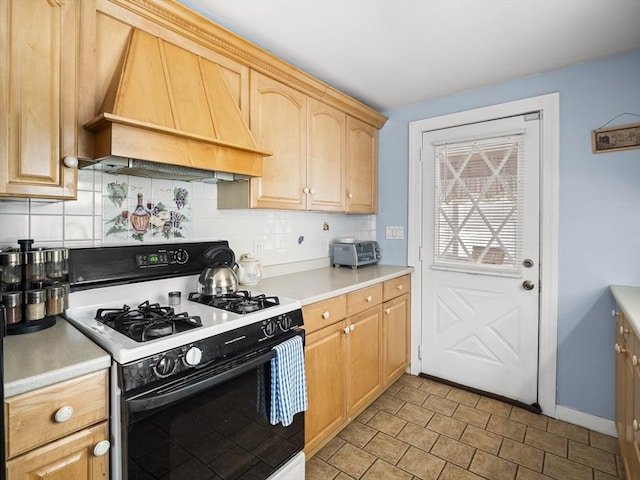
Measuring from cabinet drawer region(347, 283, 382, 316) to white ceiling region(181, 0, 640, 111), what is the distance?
144 cm

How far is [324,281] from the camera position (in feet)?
7.41

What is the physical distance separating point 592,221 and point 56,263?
2.81 metres

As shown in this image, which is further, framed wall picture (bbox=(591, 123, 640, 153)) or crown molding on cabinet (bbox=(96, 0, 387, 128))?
framed wall picture (bbox=(591, 123, 640, 153))

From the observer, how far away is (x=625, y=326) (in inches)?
65.4

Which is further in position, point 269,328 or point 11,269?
point 269,328

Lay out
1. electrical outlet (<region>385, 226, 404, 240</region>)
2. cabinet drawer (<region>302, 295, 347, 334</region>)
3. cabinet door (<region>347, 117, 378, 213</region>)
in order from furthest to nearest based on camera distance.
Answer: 1. electrical outlet (<region>385, 226, 404, 240</region>)
2. cabinet door (<region>347, 117, 378, 213</region>)
3. cabinet drawer (<region>302, 295, 347, 334</region>)

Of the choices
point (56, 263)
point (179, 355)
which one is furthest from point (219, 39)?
point (179, 355)

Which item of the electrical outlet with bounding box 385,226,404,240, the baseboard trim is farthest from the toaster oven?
the baseboard trim

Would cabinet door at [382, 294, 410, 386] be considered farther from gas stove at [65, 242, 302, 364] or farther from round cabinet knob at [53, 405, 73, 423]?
round cabinet knob at [53, 405, 73, 423]

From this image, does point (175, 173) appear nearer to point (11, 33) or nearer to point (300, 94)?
point (11, 33)

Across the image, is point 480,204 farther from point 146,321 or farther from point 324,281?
point 146,321

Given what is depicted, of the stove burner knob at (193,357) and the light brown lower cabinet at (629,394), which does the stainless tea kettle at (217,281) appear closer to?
the stove burner knob at (193,357)

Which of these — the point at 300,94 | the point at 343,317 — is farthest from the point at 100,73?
the point at 343,317

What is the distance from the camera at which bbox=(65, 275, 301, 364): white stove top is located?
3.63 ft
